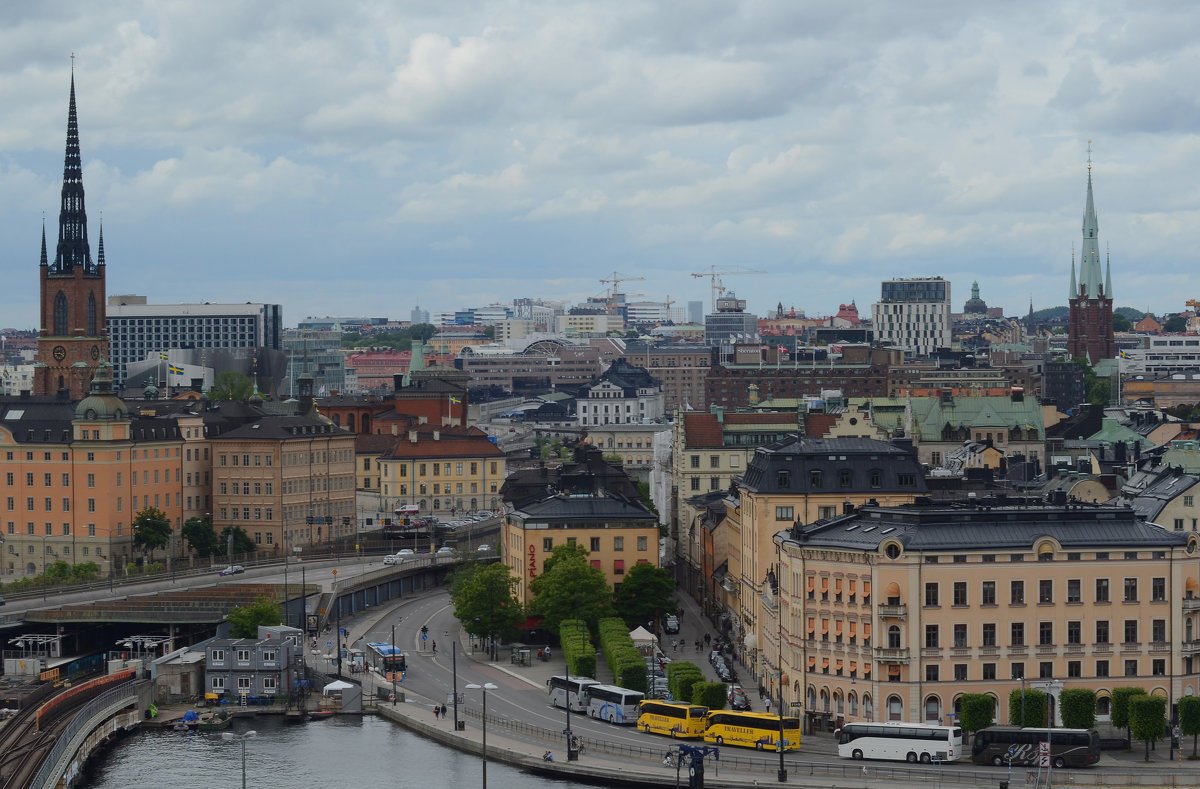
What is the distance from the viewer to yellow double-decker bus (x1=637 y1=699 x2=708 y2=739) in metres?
107

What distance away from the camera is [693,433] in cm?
18075

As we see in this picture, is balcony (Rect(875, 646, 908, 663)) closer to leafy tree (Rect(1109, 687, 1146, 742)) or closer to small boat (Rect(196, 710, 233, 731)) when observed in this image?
leafy tree (Rect(1109, 687, 1146, 742))

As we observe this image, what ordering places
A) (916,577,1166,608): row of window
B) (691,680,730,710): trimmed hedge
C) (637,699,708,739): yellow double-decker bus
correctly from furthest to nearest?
1. (691,680,730,710): trimmed hedge
2. (637,699,708,739): yellow double-decker bus
3. (916,577,1166,608): row of window

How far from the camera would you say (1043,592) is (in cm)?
10569

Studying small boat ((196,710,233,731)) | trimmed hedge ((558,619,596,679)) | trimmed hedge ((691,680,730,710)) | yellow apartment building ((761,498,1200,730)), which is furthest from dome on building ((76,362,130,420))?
yellow apartment building ((761,498,1200,730))

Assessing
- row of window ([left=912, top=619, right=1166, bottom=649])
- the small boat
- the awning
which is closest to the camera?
row of window ([left=912, top=619, right=1166, bottom=649])

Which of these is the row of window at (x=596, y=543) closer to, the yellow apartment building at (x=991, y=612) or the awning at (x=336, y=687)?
the awning at (x=336, y=687)

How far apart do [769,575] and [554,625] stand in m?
21.1

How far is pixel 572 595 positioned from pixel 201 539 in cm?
5182

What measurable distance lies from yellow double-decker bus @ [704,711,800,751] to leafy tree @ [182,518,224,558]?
7976 cm

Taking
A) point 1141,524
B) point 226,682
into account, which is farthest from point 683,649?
point 1141,524

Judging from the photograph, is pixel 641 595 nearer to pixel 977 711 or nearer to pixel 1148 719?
pixel 977 711

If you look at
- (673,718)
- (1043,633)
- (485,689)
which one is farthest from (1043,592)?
(485,689)

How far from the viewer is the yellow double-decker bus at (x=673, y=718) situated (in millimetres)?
107438
